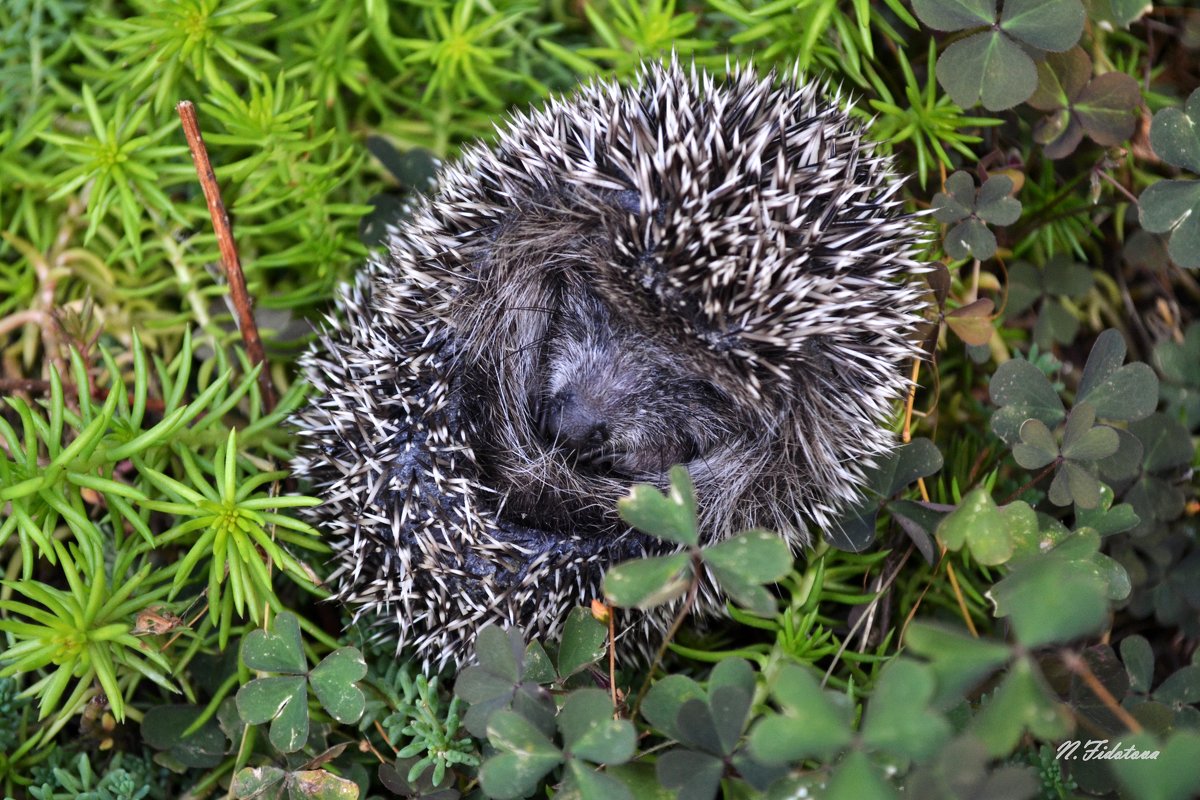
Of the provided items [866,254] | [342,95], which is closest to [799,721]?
[866,254]

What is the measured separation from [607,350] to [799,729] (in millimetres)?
1285

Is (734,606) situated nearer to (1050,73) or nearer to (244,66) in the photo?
(1050,73)

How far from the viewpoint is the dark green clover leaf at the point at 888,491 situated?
2355 millimetres

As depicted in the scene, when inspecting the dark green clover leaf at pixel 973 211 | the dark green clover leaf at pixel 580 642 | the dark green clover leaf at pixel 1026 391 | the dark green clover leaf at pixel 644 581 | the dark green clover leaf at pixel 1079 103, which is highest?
the dark green clover leaf at pixel 1079 103

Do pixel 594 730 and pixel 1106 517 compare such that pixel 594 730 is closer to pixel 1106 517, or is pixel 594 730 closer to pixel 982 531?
pixel 982 531

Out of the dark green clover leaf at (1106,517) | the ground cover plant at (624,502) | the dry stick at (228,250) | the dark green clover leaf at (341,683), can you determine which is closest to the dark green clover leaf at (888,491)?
the ground cover plant at (624,502)

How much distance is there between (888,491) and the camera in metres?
2.41

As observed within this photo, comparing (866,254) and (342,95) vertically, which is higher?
(342,95)

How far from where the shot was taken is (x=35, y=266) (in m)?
2.74

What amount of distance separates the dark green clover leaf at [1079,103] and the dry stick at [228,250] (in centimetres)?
226

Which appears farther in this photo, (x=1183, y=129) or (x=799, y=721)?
(x=1183, y=129)

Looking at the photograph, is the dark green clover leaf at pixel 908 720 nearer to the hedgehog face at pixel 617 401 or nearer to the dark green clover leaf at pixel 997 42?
the hedgehog face at pixel 617 401

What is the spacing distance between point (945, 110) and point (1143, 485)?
119cm

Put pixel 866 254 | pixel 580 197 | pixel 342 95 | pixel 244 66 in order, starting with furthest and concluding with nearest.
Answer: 1. pixel 342 95
2. pixel 244 66
3. pixel 580 197
4. pixel 866 254
